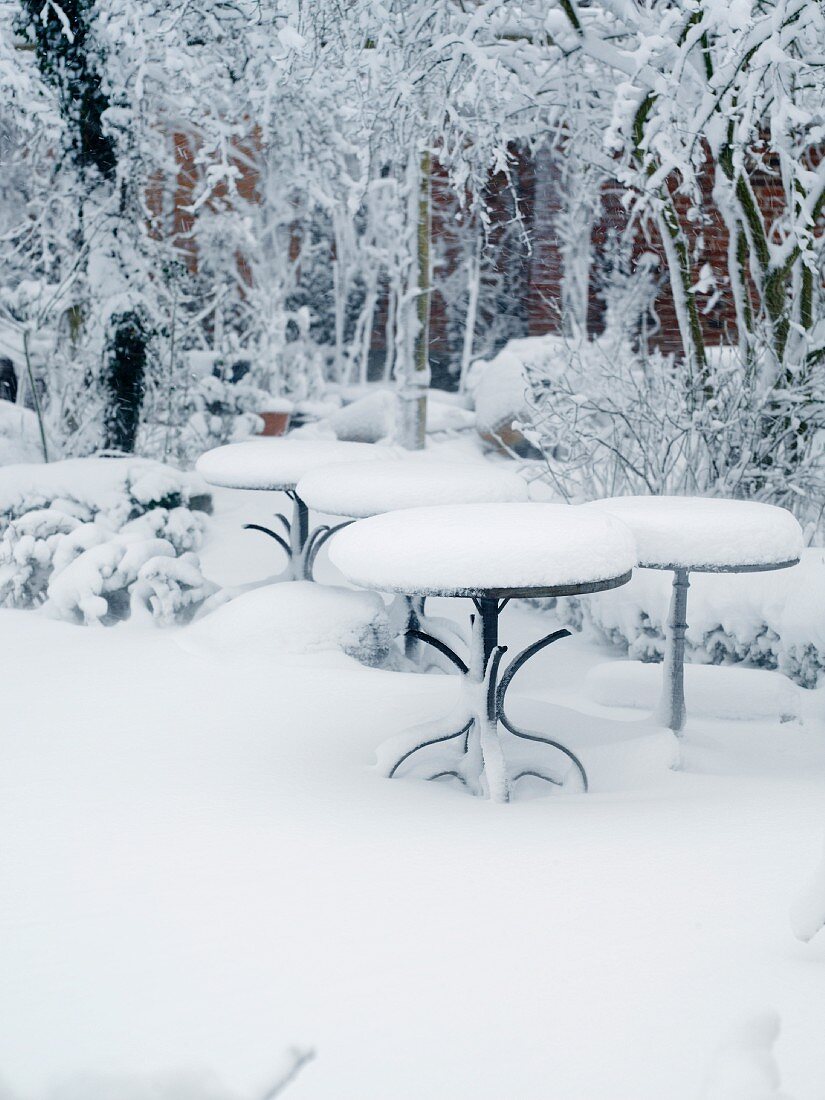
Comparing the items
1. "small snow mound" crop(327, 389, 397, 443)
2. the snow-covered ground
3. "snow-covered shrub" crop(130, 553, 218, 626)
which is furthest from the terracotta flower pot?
the snow-covered ground

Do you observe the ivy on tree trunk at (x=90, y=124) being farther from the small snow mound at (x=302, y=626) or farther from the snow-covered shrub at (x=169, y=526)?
the small snow mound at (x=302, y=626)

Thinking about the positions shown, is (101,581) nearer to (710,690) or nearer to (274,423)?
(710,690)

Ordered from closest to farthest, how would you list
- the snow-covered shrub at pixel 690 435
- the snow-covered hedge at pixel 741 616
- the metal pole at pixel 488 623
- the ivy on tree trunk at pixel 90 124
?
the metal pole at pixel 488 623 < the snow-covered hedge at pixel 741 616 < the snow-covered shrub at pixel 690 435 < the ivy on tree trunk at pixel 90 124

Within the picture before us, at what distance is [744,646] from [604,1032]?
3049 mm

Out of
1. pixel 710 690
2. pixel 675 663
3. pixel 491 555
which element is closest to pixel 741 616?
pixel 710 690

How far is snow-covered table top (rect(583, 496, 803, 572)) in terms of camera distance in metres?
3.32

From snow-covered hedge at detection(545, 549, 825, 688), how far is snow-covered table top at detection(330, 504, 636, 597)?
66.4 inches

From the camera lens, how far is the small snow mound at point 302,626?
186 inches

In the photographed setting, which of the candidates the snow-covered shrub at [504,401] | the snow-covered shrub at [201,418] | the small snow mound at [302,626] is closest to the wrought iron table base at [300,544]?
the small snow mound at [302,626]

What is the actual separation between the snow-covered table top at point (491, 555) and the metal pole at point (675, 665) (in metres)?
0.73

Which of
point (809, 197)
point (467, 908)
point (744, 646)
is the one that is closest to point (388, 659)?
point (744, 646)

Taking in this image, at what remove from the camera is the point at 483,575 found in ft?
9.29

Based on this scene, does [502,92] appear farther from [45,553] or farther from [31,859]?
[31,859]

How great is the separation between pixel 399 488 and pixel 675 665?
1.12m
